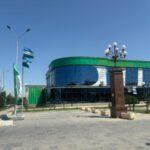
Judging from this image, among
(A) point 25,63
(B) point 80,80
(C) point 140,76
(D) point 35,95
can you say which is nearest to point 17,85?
(A) point 25,63

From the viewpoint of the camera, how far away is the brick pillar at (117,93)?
28.3 metres

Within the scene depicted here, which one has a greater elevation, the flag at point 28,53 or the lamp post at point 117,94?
the flag at point 28,53

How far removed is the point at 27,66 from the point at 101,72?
3877 centimetres

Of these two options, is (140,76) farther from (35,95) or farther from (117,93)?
(117,93)

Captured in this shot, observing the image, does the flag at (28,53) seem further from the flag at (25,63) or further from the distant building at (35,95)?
the distant building at (35,95)

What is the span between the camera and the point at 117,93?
94.8 ft

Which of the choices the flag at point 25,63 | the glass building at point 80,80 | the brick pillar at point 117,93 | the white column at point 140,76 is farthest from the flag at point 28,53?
the white column at point 140,76

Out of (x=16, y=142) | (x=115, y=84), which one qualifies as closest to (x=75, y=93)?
(x=115, y=84)

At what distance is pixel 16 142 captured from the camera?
1454cm

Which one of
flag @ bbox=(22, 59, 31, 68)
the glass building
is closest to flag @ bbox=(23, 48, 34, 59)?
flag @ bbox=(22, 59, 31, 68)

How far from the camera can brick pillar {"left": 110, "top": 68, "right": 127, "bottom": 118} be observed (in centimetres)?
2834

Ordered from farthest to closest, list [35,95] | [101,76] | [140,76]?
[140,76] → [35,95] → [101,76]

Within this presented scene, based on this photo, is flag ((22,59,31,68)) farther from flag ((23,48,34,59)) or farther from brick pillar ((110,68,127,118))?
brick pillar ((110,68,127,118))

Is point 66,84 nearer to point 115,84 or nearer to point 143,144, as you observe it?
point 115,84
